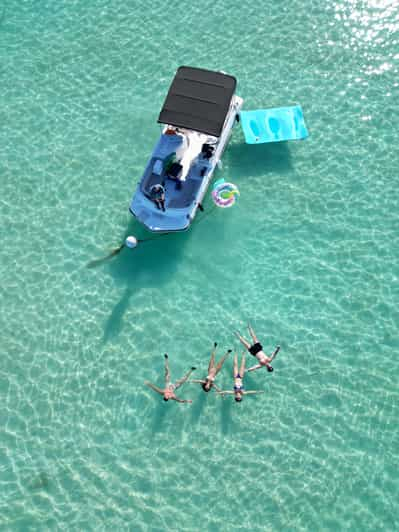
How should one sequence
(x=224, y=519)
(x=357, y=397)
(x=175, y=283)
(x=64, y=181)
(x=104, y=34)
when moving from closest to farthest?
1. (x=224, y=519)
2. (x=357, y=397)
3. (x=175, y=283)
4. (x=64, y=181)
5. (x=104, y=34)

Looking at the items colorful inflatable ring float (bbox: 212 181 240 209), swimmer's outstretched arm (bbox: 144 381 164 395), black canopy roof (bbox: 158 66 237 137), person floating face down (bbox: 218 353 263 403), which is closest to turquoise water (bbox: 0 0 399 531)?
swimmer's outstretched arm (bbox: 144 381 164 395)

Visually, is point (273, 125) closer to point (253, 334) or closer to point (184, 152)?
point (184, 152)

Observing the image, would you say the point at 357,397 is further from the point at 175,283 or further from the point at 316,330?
the point at 175,283

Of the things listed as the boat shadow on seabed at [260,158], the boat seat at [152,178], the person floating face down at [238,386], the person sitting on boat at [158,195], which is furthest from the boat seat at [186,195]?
the person floating face down at [238,386]

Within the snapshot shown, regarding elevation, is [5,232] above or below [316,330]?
below

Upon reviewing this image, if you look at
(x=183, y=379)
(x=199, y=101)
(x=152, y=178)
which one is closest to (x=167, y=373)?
(x=183, y=379)

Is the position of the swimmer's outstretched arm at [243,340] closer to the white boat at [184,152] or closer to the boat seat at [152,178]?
the white boat at [184,152]

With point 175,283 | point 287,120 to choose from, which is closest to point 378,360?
point 175,283
